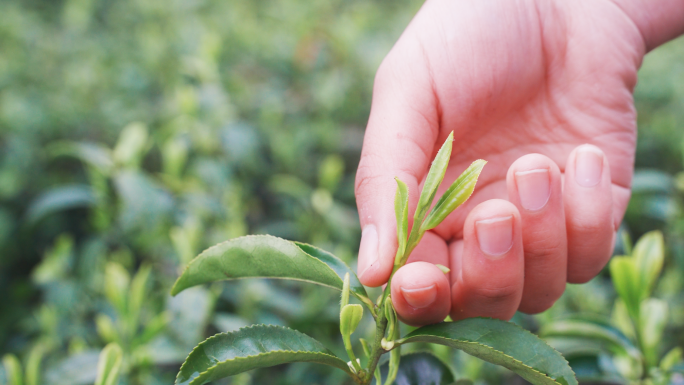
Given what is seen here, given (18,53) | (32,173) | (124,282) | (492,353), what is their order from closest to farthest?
(492,353) → (124,282) → (32,173) → (18,53)

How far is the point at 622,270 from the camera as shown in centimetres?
110

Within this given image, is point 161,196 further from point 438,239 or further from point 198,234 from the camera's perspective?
point 438,239

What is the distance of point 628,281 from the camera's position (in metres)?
1.10

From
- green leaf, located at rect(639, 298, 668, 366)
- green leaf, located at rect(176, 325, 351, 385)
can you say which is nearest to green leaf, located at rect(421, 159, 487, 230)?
green leaf, located at rect(176, 325, 351, 385)

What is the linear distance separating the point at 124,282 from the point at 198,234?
0.25 meters

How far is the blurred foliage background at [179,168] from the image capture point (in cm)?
141

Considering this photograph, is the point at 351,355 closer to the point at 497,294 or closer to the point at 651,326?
the point at 497,294

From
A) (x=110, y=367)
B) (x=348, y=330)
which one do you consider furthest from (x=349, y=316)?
(x=110, y=367)

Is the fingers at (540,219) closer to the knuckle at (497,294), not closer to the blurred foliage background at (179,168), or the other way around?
the knuckle at (497,294)

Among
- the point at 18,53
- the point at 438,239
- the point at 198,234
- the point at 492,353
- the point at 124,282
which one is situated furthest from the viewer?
the point at 18,53

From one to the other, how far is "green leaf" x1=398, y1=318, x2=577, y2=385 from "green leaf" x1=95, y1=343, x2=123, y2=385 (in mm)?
549

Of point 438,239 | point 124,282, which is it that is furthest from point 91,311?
point 438,239

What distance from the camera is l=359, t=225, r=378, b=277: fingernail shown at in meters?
0.81

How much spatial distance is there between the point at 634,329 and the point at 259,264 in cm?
97
